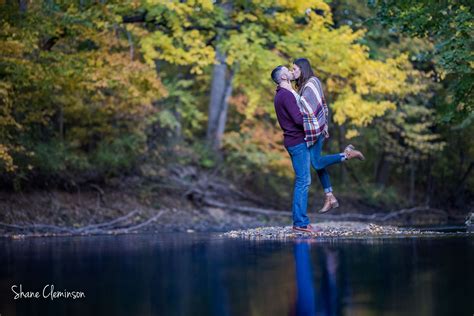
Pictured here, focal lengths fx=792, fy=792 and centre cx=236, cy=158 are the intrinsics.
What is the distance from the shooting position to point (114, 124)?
69.5ft

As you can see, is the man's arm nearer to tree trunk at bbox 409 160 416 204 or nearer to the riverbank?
the riverbank

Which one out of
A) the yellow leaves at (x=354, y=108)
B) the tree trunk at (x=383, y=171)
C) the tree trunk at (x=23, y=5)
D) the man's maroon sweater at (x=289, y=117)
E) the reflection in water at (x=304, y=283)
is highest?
the tree trunk at (x=23, y=5)

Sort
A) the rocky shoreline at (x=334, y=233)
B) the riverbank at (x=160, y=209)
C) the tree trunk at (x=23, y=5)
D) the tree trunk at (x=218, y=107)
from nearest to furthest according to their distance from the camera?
the rocky shoreline at (x=334, y=233), the tree trunk at (x=23, y=5), the riverbank at (x=160, y=209), the tree trunk at (x=218, y=107)

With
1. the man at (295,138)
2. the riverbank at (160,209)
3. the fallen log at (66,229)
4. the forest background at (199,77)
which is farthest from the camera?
the riverbank at (160,209)

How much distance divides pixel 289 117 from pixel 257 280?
15.9ft

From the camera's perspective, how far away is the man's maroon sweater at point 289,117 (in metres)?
10.5

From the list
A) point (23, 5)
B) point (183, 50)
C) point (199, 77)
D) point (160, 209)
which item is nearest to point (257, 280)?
point (23, 5)

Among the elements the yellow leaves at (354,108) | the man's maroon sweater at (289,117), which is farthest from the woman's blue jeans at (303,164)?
Answer: the yellow leaves at (354,108)

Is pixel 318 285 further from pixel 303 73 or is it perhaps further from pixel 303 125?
pixel 303 73

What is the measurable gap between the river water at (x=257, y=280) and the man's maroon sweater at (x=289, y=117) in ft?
6.41

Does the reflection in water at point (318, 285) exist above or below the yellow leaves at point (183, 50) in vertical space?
below

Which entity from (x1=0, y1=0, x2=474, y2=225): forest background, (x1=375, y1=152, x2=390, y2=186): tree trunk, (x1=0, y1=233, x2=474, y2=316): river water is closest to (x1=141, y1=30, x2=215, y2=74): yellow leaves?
(x1=0, y1=0, x2=474, y2=225): forest background

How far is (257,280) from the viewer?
606 cm

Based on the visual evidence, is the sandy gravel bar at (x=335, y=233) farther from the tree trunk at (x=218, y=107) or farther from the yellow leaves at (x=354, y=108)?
the tree trunk at (x=218, y=107)
